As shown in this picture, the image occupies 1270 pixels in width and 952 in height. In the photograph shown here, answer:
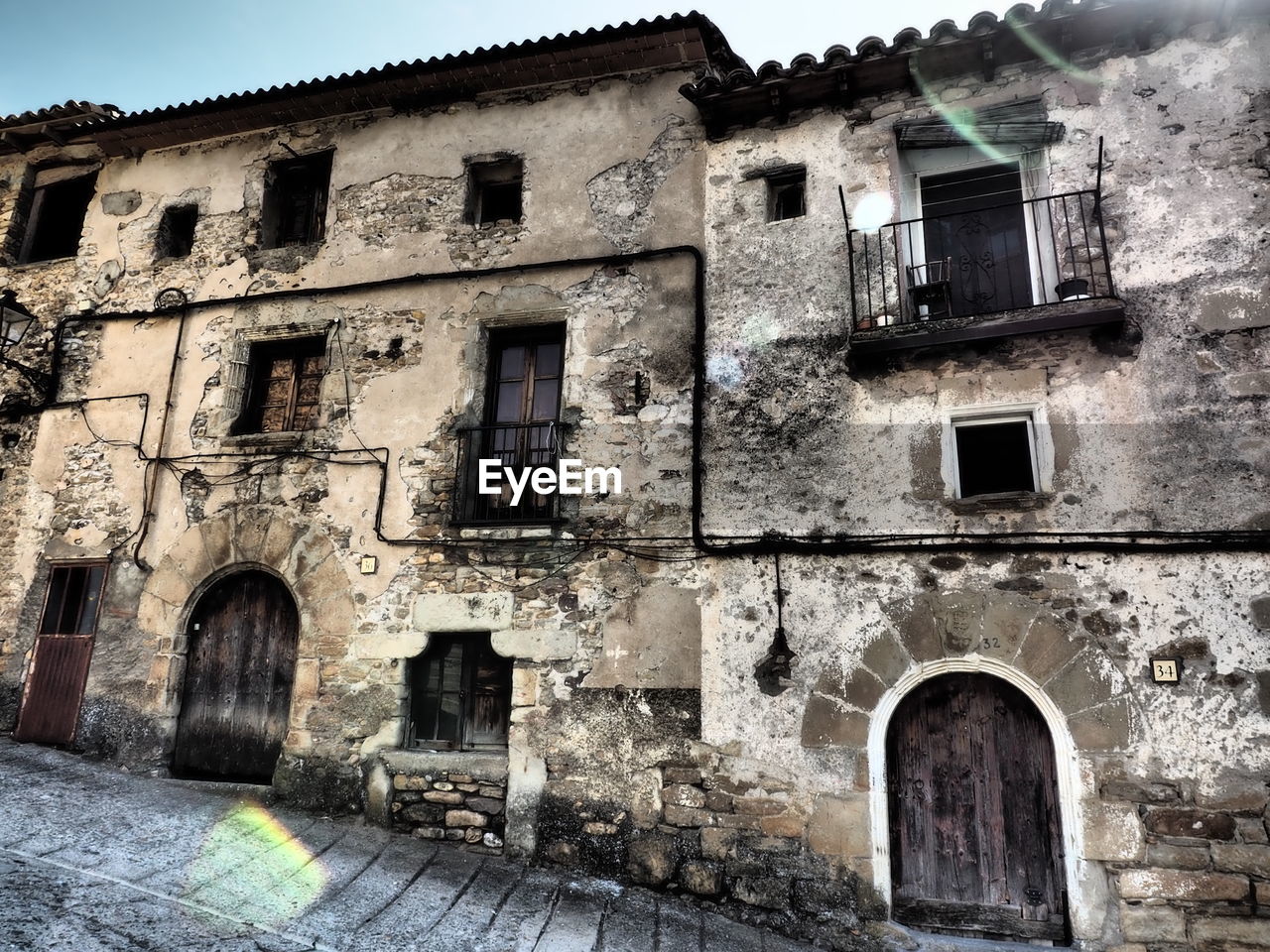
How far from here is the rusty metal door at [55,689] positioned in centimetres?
707

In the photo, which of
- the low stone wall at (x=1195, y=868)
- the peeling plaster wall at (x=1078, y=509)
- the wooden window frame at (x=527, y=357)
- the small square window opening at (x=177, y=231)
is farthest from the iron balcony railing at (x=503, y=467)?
the low stone wall at (x=1195, y=868)

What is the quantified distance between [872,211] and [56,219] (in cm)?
894

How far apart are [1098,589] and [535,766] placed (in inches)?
161

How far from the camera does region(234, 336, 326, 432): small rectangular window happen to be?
7.50m

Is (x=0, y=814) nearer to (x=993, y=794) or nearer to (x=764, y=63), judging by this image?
(x=993, y=794)

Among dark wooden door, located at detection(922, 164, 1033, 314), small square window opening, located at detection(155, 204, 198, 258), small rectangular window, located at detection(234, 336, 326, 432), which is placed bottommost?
small rectangular window, located at detection(234, 336, 326, 432)

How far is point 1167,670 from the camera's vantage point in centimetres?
493

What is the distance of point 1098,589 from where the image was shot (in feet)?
16.9

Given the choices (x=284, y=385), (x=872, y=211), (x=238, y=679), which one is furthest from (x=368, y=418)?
(x=872, y=211)

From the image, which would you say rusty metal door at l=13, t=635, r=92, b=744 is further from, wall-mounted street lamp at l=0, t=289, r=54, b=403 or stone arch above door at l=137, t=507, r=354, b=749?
wall-mounted street lamp at l=0, t=289, r=54, b=403

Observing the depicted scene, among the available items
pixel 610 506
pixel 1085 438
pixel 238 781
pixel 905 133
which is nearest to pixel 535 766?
pixel 610 506

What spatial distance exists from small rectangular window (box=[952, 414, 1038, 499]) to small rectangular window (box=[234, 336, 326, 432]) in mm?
5573

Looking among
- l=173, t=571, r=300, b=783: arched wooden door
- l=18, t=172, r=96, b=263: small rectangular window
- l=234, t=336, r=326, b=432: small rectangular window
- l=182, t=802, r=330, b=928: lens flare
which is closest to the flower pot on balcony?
l=234, t=336, r=326, b=432: small rectangular window

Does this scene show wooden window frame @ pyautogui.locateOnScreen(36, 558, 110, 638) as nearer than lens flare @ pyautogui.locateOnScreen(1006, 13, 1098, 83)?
No
